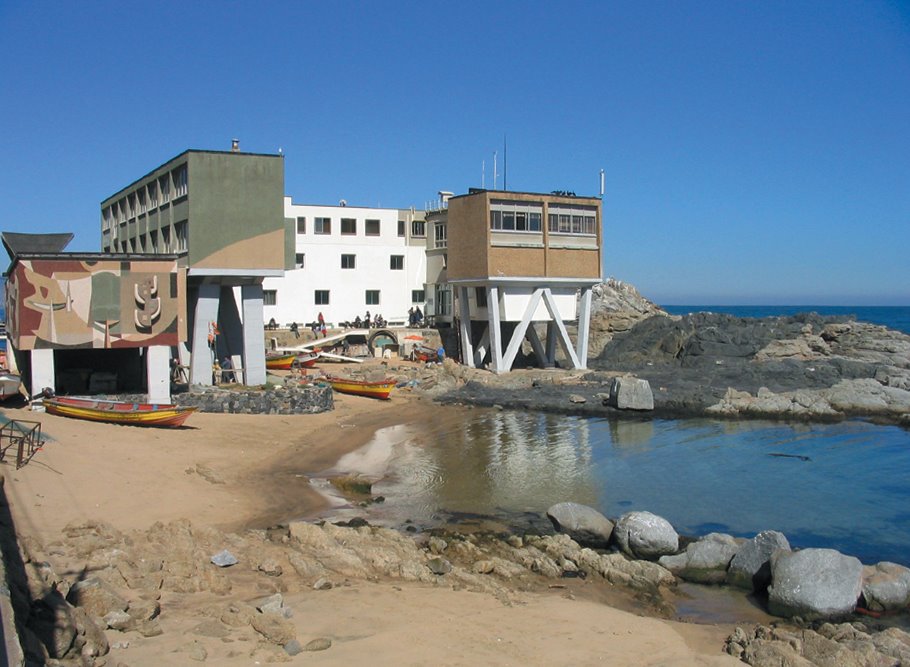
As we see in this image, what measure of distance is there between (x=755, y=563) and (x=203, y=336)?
2496cm

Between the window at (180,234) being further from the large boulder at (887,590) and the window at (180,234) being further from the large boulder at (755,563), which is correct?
the large boulder at (887,590)

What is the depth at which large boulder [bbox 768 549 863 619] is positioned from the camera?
1479 centimetres

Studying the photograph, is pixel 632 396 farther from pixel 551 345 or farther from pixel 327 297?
pixel 327 297

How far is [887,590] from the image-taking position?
49.4 feet

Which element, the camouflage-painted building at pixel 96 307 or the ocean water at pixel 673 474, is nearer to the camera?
the ocean water at pixel 673 474

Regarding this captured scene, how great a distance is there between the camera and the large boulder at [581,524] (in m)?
18.7

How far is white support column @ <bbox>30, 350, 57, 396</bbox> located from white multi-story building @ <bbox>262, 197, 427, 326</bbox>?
86.6 feet

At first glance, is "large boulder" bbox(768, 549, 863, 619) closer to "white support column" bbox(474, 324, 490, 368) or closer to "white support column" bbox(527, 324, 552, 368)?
"white support column" bbox(474, 324, 490, 368)

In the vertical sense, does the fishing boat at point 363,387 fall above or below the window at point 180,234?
below

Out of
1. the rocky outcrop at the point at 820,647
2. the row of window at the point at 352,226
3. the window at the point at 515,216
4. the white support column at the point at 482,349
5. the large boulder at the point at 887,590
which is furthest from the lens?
the row of window at the point at 352,226

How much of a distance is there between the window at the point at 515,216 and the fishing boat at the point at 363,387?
41.7 feet

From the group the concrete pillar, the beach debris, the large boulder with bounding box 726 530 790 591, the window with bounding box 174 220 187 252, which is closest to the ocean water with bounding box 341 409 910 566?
the large boulder with bounding box 726 530 790 591

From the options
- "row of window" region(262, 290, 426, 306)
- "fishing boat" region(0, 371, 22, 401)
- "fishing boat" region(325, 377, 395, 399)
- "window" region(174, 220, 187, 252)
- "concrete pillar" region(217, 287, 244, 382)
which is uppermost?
"window" region(174, 220, 187, 252)

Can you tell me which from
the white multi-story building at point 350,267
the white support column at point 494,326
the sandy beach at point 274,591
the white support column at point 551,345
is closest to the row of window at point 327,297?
the white multi-story building at point 350,267
